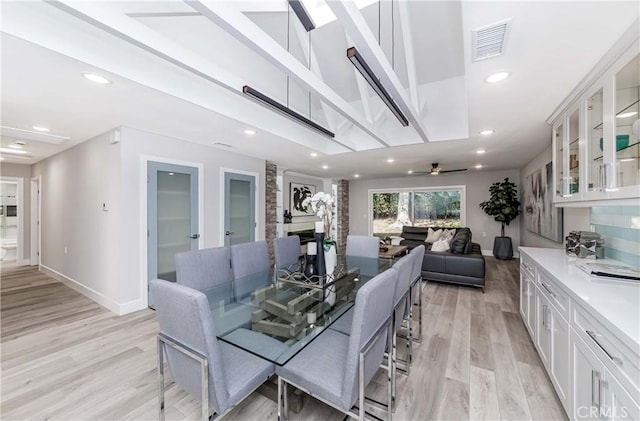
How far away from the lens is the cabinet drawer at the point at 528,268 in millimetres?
2469

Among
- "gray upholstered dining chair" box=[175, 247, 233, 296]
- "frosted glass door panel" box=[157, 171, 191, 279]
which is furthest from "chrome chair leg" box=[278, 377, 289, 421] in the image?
"frosted glass door panel" box=[157, 171, 191, 279]

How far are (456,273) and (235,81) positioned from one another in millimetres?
4247

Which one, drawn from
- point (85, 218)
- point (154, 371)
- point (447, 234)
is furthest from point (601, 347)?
point (85, 218)

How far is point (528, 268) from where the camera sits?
106 inches

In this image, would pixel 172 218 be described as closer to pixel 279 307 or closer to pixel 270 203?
pixel 270 203

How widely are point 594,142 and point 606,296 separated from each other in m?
1.27

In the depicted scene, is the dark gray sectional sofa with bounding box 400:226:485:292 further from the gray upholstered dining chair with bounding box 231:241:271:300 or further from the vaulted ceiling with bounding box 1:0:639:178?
the gray upholstered dining chair with bounding box 231:241:271:300

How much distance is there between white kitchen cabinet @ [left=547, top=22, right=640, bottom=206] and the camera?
156cm

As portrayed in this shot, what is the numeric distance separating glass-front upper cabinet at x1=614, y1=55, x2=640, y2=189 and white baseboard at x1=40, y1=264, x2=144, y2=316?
191 inches

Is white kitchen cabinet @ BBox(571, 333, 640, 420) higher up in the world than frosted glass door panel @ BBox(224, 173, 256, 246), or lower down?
lower down

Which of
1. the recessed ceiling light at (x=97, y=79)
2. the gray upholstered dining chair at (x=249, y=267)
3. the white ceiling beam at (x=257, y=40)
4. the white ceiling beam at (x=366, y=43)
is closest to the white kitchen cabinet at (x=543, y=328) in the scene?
the white ceiling beam at (x=366, y=43)

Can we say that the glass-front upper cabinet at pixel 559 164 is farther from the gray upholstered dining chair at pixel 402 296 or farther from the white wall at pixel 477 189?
the white wall at pixel 477 189

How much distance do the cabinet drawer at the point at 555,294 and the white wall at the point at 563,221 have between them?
125 cm

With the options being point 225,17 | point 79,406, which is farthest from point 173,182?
point 225,17
